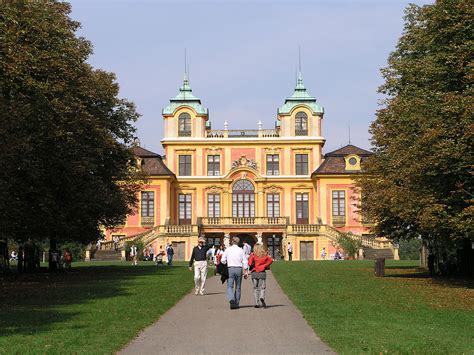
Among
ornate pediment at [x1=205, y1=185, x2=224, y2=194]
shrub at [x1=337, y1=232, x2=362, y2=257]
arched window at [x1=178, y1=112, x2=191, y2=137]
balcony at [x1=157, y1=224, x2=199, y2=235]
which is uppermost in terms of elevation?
arched window at [x1=178, y1=112, x2=191, y2=137]

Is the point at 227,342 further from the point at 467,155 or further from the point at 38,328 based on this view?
the point at 467,155

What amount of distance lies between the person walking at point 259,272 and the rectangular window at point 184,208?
54.0 metres

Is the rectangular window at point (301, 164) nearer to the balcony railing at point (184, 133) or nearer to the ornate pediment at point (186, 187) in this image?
the ornate pediment at point (186, 187)

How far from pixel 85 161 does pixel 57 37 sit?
5.00 meters

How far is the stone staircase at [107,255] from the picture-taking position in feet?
212

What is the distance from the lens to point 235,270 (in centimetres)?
2064

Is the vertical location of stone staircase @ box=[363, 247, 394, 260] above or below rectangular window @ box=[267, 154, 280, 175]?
below

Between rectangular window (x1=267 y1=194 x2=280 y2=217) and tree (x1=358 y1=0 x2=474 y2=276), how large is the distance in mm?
40167

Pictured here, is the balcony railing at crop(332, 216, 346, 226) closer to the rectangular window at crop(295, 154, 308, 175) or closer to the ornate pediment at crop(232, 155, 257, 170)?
the rectangular window at crop(295, 154, 308, 175)

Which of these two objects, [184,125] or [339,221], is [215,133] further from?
[339,221]

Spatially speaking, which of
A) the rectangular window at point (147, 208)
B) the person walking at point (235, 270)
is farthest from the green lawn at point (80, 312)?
the rectangular window at point (147, 208)

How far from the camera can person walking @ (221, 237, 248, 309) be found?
2009cm

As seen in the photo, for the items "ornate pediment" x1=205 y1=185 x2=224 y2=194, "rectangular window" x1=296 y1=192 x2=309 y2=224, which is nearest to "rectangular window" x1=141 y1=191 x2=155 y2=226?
"ornate pediment" x1=205 y1=185 x2=224 y2=194

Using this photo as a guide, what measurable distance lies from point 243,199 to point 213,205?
108 inches
